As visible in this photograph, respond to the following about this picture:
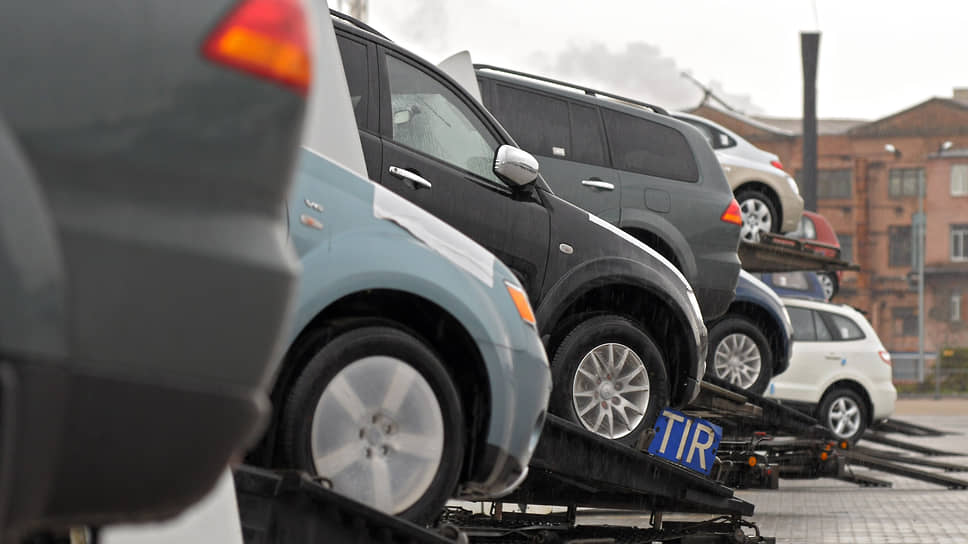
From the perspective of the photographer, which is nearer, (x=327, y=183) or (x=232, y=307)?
(x=232, y=307)

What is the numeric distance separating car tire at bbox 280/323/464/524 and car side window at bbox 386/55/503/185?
2.28m

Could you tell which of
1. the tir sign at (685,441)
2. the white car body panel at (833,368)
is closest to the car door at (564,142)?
the tir sign at (685,441)

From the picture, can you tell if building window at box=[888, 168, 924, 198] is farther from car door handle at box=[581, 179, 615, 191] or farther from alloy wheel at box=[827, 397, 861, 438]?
car door handle at box=[581, 179, 615, 191]

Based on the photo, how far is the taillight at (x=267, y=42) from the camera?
7.91ft

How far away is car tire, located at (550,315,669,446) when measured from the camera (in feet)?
24.8

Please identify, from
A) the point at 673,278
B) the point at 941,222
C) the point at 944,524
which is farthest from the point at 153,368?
the point at 941,222

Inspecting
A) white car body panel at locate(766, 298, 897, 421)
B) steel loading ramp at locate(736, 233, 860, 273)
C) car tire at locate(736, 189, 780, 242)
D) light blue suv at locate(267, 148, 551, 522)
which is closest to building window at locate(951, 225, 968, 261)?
white car body panel at locate(766, 298, 897, 421)

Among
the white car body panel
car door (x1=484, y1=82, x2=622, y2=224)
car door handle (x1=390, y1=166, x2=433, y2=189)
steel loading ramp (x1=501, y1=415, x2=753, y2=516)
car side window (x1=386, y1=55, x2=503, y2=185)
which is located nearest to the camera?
steel loading ramp (x1=501, y1=415, x2=753, y2=516)

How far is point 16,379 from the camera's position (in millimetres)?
2236

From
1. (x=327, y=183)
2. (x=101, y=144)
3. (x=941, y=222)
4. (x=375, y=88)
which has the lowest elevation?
(x=101, y=144)

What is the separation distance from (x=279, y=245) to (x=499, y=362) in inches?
97.5

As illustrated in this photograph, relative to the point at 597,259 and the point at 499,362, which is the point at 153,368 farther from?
the point at 597,259

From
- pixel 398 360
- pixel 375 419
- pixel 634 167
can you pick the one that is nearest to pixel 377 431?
pixel 375 419

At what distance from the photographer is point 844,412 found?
60.9ft
